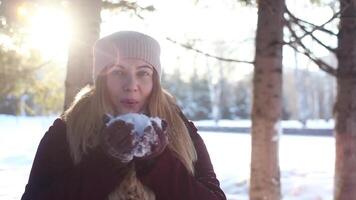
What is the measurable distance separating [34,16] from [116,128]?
17.8 feet

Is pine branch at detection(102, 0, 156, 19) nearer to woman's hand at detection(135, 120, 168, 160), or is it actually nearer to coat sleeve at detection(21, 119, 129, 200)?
coat sleeve at detection(21, 119, 129, 200)

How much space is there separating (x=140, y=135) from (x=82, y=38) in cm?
298

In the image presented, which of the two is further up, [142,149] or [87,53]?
[87,53]

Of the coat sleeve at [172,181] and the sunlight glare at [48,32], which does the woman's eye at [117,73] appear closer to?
the coat sleeve at [172,181]

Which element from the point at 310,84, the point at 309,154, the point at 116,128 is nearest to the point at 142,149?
the point at 116,128

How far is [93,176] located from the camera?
1825 mm

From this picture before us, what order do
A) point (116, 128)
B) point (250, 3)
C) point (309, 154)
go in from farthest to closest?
point (309, 154), point (250, 3), point (116, 128)

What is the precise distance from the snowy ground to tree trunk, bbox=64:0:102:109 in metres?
1.81

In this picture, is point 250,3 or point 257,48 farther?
point 250,3

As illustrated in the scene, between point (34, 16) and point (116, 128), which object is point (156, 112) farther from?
point (34, 16)

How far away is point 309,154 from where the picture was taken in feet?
63.9

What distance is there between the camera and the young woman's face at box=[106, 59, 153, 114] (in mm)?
1991

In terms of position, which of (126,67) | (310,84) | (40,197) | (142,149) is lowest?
(40,197)

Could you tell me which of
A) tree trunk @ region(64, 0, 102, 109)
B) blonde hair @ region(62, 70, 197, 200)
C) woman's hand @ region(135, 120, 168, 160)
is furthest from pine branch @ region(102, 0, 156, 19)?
woman's hand @ region(135, 120, 168, 160)
